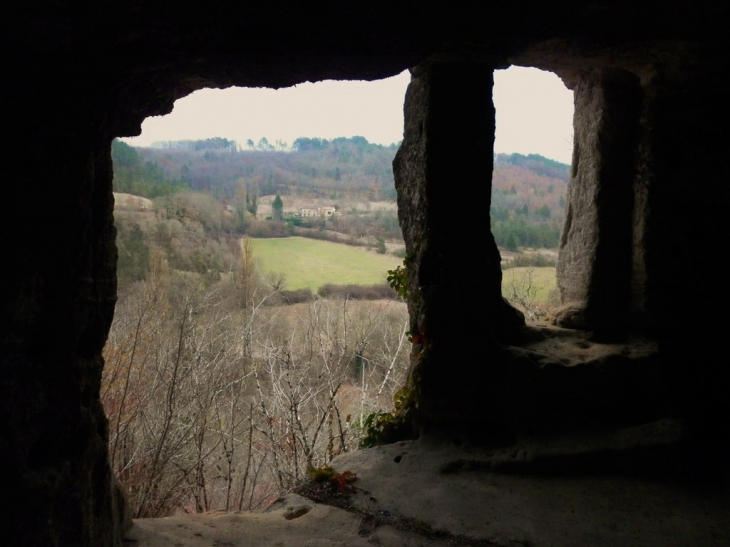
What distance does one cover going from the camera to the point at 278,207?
39.1ft

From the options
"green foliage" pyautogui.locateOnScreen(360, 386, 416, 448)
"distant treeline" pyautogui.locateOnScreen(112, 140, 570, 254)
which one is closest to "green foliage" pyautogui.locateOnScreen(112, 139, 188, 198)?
"distant treeline" pyautogui.locateOnScreen(112, 140, 570, 254)

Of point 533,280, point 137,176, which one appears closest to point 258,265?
point 137,176

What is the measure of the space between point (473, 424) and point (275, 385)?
4693 millimetres

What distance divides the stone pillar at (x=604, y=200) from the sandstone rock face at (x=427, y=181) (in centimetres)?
1

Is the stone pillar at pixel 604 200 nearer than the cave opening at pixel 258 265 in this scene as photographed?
Yes

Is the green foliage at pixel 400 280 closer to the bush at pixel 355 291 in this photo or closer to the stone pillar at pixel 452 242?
the stone pillar at pixel 452 242

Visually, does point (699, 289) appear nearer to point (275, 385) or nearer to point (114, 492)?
point (114, 492)

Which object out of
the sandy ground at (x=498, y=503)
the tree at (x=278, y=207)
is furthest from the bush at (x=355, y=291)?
the sandy ground at (x=498, y=503)

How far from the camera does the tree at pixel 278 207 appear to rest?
1191 cm

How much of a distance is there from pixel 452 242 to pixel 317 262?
787 cm

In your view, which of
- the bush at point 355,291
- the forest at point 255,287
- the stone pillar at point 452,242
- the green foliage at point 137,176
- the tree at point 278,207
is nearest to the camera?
the stone pillar at point 452,242

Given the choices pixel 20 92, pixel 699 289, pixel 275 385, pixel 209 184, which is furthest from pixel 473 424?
pixel 209 184

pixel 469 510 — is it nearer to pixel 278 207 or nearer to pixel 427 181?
pixel 427 181

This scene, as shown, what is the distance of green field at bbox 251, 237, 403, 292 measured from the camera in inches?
427
